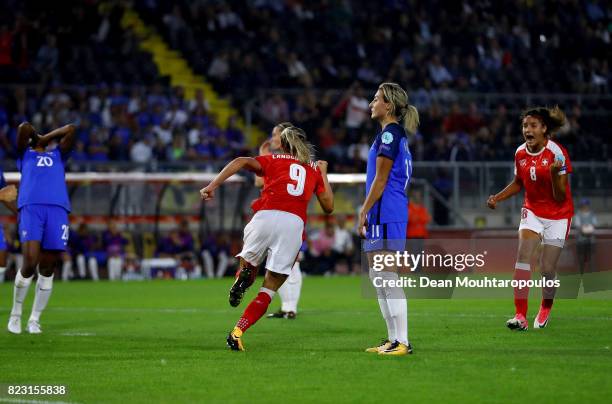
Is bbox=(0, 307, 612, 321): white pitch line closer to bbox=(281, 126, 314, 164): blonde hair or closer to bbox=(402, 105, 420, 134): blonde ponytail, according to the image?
bbox=(281, 126, 314, 164): blonde hair

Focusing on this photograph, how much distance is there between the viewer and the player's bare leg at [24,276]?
13094 millimetres

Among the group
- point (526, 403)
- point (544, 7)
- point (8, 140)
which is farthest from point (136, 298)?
point (544, 7)

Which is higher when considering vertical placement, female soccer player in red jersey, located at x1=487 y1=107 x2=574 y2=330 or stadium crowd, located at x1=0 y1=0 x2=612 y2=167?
stadium crowd, located at x1=0 y1=0 x2=612 y2=167

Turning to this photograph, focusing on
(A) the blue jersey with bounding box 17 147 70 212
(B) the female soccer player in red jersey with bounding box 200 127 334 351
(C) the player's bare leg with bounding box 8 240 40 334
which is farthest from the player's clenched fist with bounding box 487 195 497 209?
(C) the player's bare leg with bounding box 8 240 40 334

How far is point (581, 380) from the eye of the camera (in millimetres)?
8648

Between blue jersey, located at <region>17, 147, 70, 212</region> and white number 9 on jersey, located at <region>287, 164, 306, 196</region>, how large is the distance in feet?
12.0

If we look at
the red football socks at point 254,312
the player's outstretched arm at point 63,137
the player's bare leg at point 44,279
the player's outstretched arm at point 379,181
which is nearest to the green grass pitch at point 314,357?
the red football socks at point 254,312

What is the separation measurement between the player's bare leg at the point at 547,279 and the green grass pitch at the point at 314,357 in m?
0.21

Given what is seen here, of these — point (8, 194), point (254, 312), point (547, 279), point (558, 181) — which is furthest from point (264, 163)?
point (547, 279)

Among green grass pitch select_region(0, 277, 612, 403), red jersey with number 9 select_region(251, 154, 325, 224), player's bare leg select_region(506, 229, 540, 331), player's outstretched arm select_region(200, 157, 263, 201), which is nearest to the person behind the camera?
green grass pitch select_region(0, 277, 612, 403)

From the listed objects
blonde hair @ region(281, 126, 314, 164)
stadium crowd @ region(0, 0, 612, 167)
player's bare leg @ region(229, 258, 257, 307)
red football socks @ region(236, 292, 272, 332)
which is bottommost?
red football socks @ region(236, 292, 272, 332)

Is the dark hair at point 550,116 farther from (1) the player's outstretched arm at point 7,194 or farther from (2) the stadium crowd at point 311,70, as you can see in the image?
(2) the stadium crowd at point 311,70

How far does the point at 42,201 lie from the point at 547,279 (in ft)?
20.1

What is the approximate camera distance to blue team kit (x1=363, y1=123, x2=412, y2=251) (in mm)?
10289
